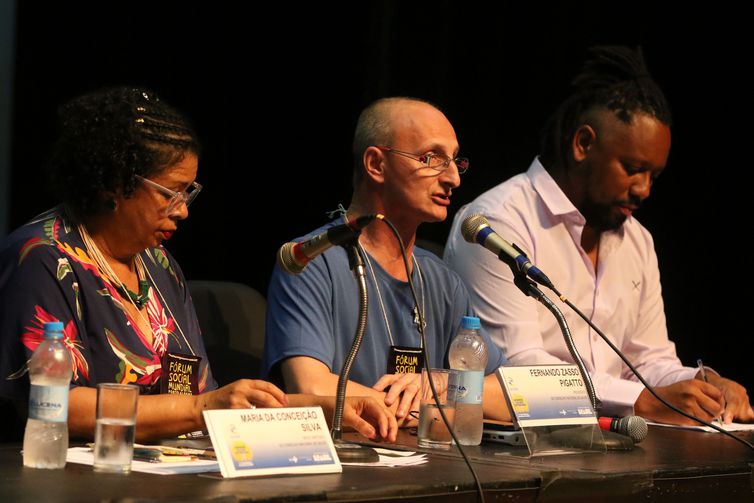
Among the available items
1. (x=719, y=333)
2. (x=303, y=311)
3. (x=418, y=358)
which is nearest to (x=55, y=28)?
(x=303, y=311)

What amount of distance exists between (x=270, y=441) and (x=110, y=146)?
36.7 inches

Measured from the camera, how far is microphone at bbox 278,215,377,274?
195 centimetres

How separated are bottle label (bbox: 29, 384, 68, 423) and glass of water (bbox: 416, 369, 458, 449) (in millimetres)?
759

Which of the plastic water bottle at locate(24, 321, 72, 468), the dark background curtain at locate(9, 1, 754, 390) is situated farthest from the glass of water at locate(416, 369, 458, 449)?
the dark background curtain at locate(9, 1, 754, 390)

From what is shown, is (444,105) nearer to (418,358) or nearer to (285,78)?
(285,78)

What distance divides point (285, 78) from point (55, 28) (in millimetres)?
870

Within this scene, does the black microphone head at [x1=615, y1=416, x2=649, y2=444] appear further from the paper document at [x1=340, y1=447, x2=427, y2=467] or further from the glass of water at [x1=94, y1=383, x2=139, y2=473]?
→ the glass of water at [x1=94, y1=383, x2=139, y2=473]

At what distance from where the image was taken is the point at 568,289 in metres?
3.47

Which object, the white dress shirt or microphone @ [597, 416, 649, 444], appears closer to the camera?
microphone @ [597, 416, 649, 444]

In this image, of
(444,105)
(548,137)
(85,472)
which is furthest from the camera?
(444,105)

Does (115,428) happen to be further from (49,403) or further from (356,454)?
(356,454)

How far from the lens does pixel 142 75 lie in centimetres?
355

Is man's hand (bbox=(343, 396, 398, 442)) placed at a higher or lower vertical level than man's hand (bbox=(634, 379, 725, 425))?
higher

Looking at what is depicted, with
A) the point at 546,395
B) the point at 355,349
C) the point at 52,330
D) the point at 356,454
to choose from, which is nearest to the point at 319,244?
the point at 355,349
